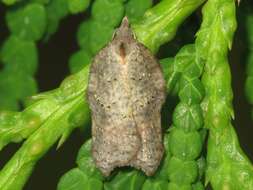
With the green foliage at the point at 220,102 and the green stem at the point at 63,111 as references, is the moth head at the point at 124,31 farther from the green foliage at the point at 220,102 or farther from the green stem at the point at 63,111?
the green foliage at the point at 220,102

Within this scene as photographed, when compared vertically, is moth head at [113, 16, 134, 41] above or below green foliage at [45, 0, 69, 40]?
below

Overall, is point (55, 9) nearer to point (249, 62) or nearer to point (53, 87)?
point (249, 62)

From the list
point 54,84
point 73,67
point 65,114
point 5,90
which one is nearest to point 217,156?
point 65,114

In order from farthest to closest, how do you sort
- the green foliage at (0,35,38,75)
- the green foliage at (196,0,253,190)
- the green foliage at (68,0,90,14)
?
the green foliage at (0,35,38,75), the green foliage at (68,0,90,14), the green foliage at (196,0,253,190)

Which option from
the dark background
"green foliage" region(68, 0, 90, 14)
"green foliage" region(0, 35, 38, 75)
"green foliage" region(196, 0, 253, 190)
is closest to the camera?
"green foliage" region(196, 0, 253, 190)

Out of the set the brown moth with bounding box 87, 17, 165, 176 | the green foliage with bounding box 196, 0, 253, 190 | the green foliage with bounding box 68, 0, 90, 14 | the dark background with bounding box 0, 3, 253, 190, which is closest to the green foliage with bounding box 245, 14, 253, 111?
the green foliage with bounding box 196, 0, 253, 190

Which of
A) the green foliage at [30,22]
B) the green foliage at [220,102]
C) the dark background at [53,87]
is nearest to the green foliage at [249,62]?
the green foliage at [220,102]

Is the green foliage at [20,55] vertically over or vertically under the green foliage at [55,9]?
under

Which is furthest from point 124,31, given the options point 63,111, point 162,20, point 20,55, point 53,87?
point 53,87

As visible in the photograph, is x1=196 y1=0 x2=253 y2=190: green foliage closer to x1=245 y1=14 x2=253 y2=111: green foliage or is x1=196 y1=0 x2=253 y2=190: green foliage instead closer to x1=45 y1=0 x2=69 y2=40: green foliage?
x1=245 y1=14 x2=253 y2=111: green foliage

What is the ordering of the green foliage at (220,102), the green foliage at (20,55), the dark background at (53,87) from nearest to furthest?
the green foliage at (220,102) < the green foliage at (20,55) < the dark background at (53,87)
